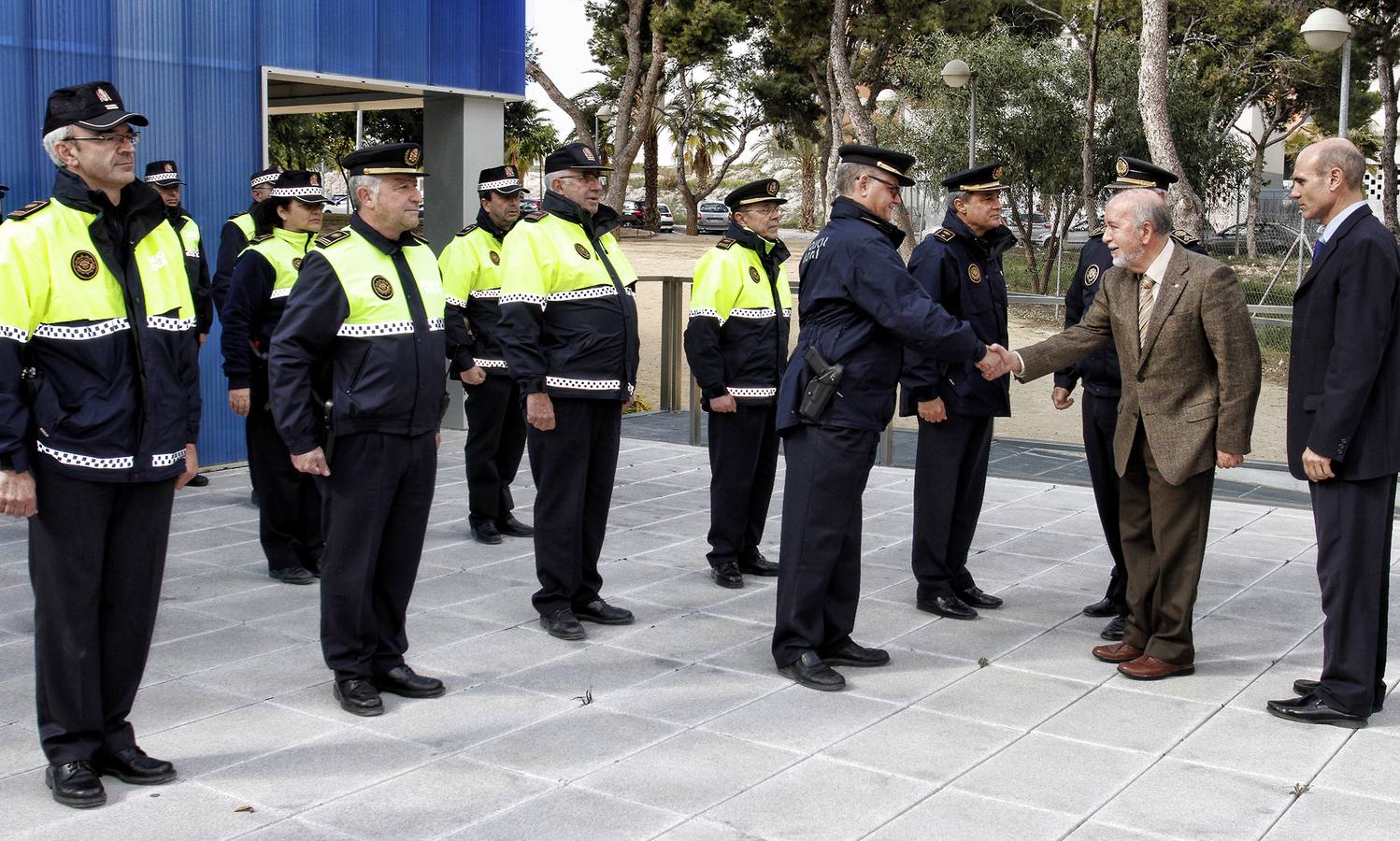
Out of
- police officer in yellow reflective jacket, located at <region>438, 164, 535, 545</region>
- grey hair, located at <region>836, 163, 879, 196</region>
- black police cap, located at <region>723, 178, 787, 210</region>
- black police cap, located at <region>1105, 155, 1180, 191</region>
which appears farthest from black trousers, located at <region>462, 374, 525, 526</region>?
black police cap, located at <region>1105, 155, 1180, 191</region>

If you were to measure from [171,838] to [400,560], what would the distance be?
138 cm

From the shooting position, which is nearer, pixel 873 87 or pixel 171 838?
pixel 171 838

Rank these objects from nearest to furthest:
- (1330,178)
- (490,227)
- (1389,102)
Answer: (1330,178) < (490,227) < (1389,102)

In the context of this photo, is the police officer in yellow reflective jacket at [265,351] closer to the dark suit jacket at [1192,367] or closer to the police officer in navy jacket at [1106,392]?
the police officer in navy jacket at [1106,392]

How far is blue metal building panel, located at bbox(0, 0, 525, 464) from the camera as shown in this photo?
8.43 m

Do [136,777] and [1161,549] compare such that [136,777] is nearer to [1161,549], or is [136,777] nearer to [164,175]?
[1161,549]

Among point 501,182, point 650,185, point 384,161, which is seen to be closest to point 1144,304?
A: point 384,161

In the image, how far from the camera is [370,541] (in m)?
4.74

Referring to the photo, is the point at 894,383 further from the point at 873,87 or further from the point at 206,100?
the point at 873,87

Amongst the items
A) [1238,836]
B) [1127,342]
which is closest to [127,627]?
[1238,836]

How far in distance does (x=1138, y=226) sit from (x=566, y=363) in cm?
226

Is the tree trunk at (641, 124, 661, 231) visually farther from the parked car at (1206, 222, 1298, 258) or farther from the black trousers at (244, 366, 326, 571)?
the black trousers at (244, 366, 326, 571)

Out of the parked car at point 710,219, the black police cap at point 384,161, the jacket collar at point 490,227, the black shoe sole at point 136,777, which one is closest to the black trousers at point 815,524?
the black police cap at point 384,161

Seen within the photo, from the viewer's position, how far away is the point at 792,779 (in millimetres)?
4188
